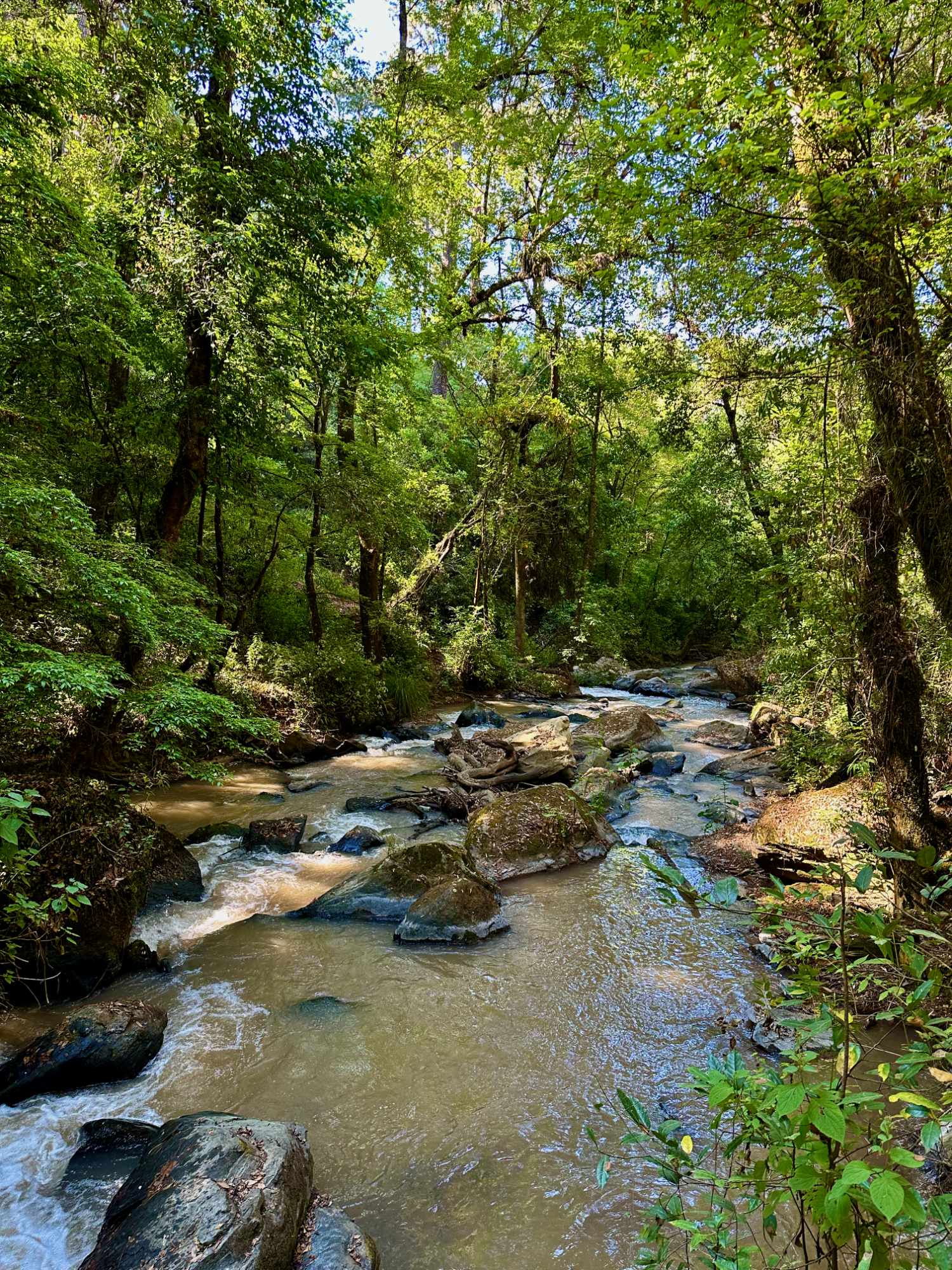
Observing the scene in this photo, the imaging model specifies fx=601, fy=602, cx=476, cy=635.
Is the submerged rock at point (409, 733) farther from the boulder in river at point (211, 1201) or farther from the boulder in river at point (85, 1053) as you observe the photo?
the boulder in river at point (211, 1201)

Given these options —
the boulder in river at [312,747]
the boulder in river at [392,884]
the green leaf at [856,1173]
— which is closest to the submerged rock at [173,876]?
the boulder in river at [392,884]

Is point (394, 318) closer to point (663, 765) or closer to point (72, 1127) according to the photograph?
point (663, 765)

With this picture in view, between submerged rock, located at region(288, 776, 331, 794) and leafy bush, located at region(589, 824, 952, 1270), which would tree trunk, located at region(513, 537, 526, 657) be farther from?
leafy bush, located at region(589, 824, 952, 1270)

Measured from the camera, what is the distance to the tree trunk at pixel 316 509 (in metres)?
11.0

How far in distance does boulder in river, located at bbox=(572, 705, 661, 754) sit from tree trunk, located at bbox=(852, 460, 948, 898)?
6673mm

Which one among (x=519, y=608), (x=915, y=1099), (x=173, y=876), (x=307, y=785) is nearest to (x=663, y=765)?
(x=307, y=785)

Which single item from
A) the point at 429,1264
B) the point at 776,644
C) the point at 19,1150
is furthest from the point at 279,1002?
the point at 776,644

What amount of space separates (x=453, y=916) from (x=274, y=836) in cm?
275

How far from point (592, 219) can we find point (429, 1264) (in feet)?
19.1

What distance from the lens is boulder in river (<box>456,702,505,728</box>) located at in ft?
44.3

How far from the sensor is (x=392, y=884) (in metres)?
5.55

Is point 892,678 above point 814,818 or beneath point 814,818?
above

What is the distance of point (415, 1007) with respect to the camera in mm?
4070

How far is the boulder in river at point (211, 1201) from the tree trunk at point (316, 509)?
9.40m
